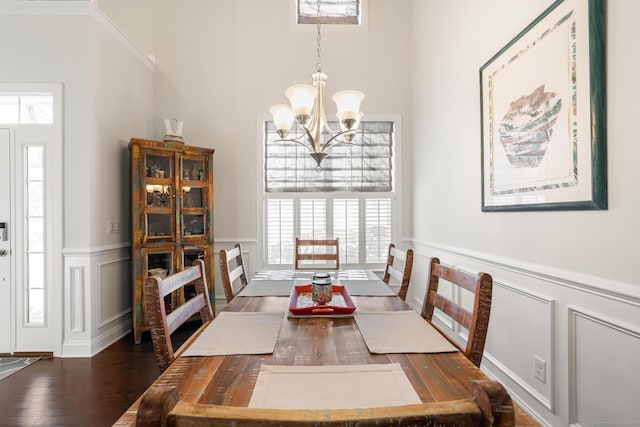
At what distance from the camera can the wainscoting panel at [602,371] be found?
1.38m

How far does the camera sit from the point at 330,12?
4.21 m

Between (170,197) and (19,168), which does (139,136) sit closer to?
(170,197)

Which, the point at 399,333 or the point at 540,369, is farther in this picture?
the point at 540,369

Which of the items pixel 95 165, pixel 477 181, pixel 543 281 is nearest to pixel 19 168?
pixel 95 165

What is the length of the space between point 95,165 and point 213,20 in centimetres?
227

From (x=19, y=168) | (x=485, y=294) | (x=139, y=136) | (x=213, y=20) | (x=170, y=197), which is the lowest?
(x=485, y=294)

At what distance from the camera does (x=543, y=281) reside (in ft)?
6.14

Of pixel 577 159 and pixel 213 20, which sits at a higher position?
pixel 213 20

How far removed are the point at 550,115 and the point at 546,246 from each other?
685mm

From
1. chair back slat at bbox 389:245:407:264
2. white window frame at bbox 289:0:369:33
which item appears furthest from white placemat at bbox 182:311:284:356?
white window frame at bbox 289:0:369:33

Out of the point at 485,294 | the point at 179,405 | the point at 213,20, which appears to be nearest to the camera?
the point at 179,405

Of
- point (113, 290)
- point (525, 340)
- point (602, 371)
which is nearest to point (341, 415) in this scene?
point (602, 371)

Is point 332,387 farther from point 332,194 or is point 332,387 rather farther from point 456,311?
point 332,194

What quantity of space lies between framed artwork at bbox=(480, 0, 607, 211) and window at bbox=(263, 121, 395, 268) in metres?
1.84
